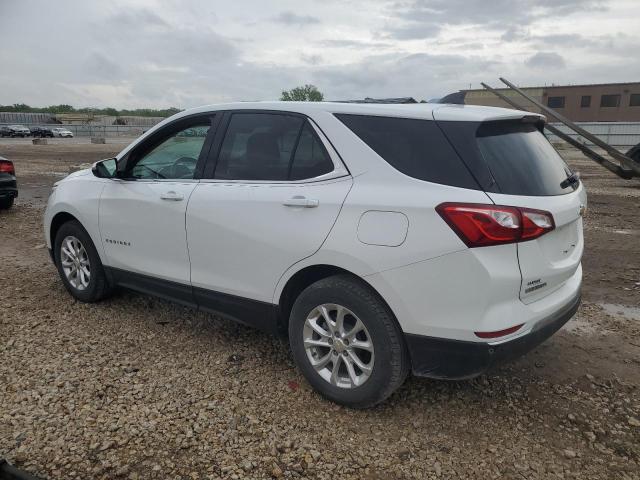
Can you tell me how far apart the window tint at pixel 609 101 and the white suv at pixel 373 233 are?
6941cm

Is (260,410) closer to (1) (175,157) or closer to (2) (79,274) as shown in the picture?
(1) (175,157)

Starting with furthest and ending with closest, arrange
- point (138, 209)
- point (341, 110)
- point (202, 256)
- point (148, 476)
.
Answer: point (138, 209) < point (202, 256) < point (341, 110) < point (148, 476)

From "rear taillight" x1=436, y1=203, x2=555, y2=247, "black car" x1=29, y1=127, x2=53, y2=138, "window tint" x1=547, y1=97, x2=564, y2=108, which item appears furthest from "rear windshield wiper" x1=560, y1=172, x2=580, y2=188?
"window tint" x1=547, y1=97, x2=564, y2=108

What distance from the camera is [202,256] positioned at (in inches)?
140

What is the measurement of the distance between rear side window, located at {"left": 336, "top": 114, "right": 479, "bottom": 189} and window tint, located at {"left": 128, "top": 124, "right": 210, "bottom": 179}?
4.27ft

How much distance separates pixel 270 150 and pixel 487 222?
4.91 feet

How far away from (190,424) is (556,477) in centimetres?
192

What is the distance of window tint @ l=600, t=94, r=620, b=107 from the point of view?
61688 mm

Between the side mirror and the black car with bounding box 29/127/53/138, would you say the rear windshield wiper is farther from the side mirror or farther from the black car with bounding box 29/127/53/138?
the black car with bounding box 29/127/53/138

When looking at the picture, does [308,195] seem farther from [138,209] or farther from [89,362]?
[89,362]

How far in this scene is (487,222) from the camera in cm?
249

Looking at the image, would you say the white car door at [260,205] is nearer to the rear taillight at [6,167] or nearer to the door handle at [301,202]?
the door handle at [301,202]

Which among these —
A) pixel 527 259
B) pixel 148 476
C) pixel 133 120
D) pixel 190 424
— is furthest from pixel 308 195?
pixel 133 120

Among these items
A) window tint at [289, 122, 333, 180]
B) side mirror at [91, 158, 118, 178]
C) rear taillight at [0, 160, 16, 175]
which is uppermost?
window tint at [289, 122, 333, 180]
